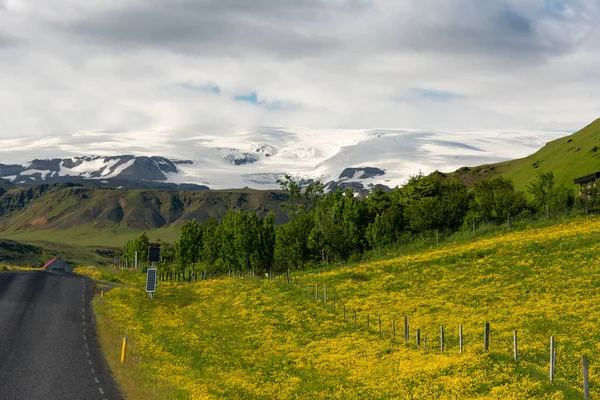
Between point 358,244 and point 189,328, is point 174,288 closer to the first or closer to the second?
point 189,328

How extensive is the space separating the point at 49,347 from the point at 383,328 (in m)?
29.0

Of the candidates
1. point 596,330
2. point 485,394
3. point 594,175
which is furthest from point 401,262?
point 594,175

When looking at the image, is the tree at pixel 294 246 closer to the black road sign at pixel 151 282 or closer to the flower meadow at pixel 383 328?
the flower meadow at pixel 383 328

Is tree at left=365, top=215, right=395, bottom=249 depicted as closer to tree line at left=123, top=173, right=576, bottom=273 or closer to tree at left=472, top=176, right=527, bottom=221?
tree line at left=123, top=173, right=576, bottom=273

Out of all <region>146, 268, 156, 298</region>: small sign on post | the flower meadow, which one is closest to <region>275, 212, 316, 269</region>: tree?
the flower meadow

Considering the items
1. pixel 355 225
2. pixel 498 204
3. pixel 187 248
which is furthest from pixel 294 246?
pixel 498 204

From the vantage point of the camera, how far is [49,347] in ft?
168

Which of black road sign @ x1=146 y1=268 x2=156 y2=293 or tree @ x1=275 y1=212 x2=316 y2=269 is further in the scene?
tree @ x1=275 y1=212 x2=316 y2=269

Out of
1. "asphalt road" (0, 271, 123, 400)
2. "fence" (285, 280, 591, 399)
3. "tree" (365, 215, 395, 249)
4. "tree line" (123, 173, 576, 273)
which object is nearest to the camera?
"fence" (285, 280, 591, 399)

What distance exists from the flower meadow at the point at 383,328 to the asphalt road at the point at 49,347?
6.36ft

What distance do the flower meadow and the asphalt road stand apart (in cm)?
194

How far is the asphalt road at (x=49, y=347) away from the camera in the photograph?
39.3 meters

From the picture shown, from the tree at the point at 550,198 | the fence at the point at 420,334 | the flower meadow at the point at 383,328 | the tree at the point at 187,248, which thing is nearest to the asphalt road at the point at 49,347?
the flower meadow at the point at 383,328

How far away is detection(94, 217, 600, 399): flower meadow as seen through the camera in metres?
38.2
